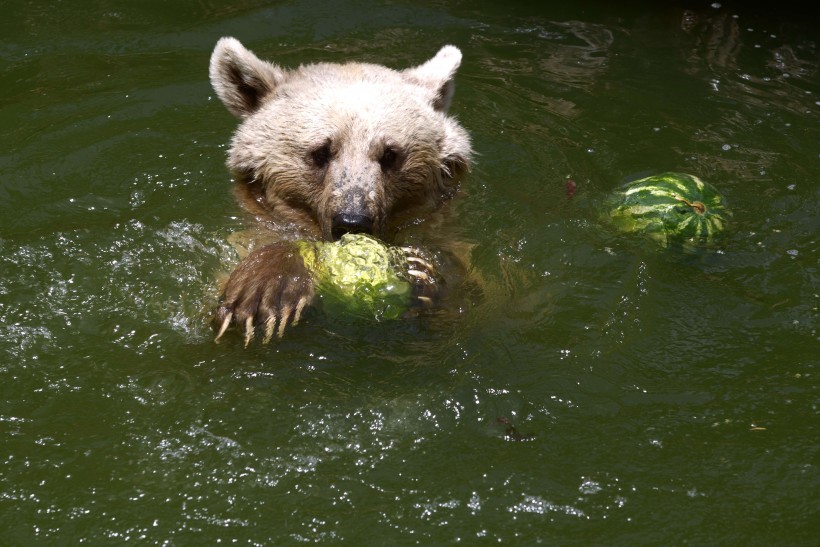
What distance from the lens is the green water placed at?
388 cm

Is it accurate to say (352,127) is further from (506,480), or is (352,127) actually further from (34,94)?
(34,94)

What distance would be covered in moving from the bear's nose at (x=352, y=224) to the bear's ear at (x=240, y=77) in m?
1.26

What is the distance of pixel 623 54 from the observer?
28.4 feet

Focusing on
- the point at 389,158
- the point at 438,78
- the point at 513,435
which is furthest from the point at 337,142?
the point at 513,435

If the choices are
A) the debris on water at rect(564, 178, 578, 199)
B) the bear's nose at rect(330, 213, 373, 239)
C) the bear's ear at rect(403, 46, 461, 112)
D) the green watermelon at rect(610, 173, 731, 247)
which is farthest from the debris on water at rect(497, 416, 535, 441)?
the debris on water at rect(564, 178, 578, 199)

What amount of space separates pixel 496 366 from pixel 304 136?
1773mm

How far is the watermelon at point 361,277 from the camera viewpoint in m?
4.44

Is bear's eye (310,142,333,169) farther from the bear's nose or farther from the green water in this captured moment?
the green water

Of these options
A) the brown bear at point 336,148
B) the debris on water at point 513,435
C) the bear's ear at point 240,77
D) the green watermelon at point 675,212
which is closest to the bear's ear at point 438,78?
the brown bear at point 336,148

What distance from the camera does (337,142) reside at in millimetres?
5496

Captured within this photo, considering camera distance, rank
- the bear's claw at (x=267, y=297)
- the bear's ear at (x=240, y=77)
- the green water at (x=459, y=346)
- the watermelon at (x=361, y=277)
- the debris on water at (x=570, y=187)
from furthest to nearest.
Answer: the debris on water at (x=570, y=187)
the bear's ear at (x=240, y=77)
the bear's claw at (x=267, y=297)
the watermelon at (x=361, y=277)
the green water at (x=459, y=346)

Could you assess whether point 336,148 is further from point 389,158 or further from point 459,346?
point 459,346

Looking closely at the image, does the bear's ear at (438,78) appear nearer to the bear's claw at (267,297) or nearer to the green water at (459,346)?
the green water at (459,346)

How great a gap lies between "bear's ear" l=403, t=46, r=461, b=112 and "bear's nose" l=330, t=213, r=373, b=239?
1330 mm
